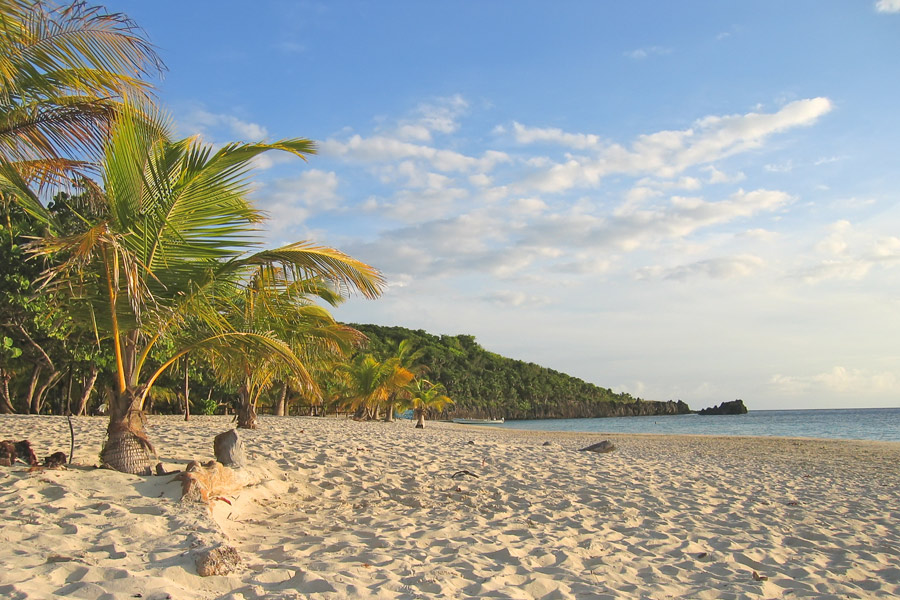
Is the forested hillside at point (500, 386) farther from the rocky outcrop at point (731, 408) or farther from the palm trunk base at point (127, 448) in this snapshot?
the palm trunk base at point (127, 448)

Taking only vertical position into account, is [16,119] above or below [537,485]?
above

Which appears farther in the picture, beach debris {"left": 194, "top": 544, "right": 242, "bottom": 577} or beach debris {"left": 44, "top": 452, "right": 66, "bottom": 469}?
beach debris {"left": 44, "top": 452, "right": 66, "bottom": 469}

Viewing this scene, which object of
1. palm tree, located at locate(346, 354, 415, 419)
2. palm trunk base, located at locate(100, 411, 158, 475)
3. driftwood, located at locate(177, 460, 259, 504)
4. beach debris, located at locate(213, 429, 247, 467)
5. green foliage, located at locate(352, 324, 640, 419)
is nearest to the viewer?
driftwood, located at locate(177, 460, 259, 504)

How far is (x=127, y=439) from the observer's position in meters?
6.02

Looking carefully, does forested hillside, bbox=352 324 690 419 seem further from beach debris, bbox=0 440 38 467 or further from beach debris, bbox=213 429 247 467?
beach debris, bbox=0 440 38 467

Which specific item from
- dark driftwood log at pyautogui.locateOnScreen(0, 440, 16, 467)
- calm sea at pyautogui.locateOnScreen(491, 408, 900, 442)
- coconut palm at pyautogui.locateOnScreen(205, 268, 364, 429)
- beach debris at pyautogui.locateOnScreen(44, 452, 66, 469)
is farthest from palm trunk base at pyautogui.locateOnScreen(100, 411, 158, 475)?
calm sea at pyautogui.locateOnScreen(491, 408, 900, 442)

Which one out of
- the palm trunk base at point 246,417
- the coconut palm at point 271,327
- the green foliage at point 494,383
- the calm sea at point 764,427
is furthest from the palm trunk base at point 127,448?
the green foliage at point 494,383

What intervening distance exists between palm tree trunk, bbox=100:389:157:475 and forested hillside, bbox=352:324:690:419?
54.7m

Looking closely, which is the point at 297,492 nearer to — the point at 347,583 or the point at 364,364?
the point at 347,583

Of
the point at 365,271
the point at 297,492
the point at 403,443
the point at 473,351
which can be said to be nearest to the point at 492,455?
the point at 403,443

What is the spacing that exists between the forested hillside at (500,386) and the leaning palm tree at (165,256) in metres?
54.7

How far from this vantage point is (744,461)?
1312 centimetres

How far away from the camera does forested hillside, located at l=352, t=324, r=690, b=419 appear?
6820 cm

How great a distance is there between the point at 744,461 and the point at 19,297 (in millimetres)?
13624
